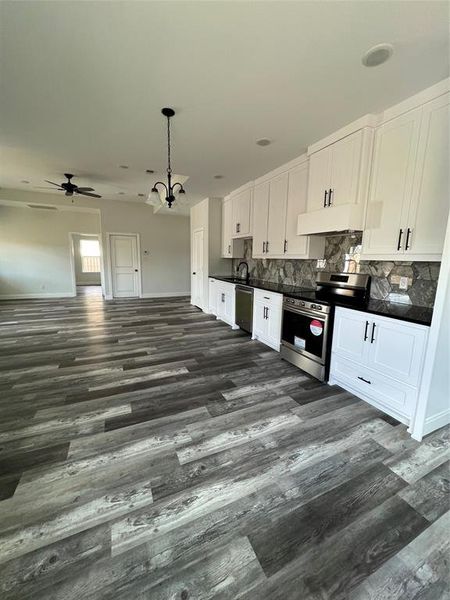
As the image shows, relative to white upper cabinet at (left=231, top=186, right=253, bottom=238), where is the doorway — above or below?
below

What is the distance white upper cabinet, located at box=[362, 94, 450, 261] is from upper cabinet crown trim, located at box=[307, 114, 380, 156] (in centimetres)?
12

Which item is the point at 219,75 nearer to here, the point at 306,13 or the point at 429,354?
the point at 306,13

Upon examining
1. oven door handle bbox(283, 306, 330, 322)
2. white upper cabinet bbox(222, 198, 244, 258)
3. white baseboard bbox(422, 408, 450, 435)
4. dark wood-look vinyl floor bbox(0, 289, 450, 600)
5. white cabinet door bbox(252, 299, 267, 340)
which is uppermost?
white upper cabinet bbox(222, 198, 244, 258)

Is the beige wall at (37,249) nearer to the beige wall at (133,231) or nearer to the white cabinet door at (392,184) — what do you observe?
the beige wall at (133,231)

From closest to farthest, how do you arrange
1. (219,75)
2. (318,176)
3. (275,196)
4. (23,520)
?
(23,520)
(219,75)
(318,176)
(275,196)

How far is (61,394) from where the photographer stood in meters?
2.51

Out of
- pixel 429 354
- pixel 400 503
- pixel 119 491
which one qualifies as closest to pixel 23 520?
pixel 119 491

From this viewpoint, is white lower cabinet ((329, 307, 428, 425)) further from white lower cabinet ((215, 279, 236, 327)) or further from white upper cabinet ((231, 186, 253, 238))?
white upper cabinet ((231, 186, 253, 238))

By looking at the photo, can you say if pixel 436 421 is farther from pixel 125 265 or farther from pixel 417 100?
pixel 125 265

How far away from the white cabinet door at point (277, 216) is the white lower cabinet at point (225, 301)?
43.9 inches

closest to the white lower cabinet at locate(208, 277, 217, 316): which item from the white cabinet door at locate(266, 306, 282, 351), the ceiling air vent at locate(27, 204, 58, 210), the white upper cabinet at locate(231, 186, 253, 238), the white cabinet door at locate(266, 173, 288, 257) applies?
the white upper cabinet at locate(231, 186, 253, 238)

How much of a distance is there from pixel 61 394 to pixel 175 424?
1.32 metres

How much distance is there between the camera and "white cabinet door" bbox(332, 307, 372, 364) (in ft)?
7.83

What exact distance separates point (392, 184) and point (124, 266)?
Answer: 7.13m
